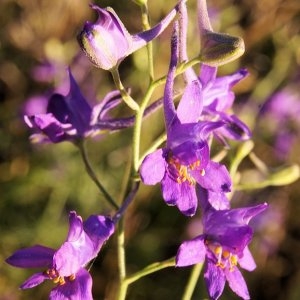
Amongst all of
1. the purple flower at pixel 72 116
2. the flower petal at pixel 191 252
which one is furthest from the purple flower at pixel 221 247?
the purple flower at pixel 72 116

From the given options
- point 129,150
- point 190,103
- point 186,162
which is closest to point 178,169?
point 186,162

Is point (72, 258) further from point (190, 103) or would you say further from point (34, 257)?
point (190, 103)

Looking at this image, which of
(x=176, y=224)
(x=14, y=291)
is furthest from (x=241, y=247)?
(x=176, y=224)

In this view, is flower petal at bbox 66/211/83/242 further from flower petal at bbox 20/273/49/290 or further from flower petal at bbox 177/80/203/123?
flower petal at bbox 177/80/203/123

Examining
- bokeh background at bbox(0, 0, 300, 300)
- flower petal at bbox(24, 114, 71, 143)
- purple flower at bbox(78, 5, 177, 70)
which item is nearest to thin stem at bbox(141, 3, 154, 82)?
purple flower at bbox(78, 5, 177, 70)

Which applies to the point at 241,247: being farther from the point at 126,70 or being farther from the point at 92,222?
the point at 126,70

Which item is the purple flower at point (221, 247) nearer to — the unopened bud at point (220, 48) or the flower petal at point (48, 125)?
the unopened bud at point (220, 48)

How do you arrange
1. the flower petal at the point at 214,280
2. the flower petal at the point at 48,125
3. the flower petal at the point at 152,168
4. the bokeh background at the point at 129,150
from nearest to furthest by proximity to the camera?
the flower petal at the point at 152,168 → the flower petal at the point at 214,280 → the flower petal at the point at 48,125 → the bokeh background at the point at 129,150
